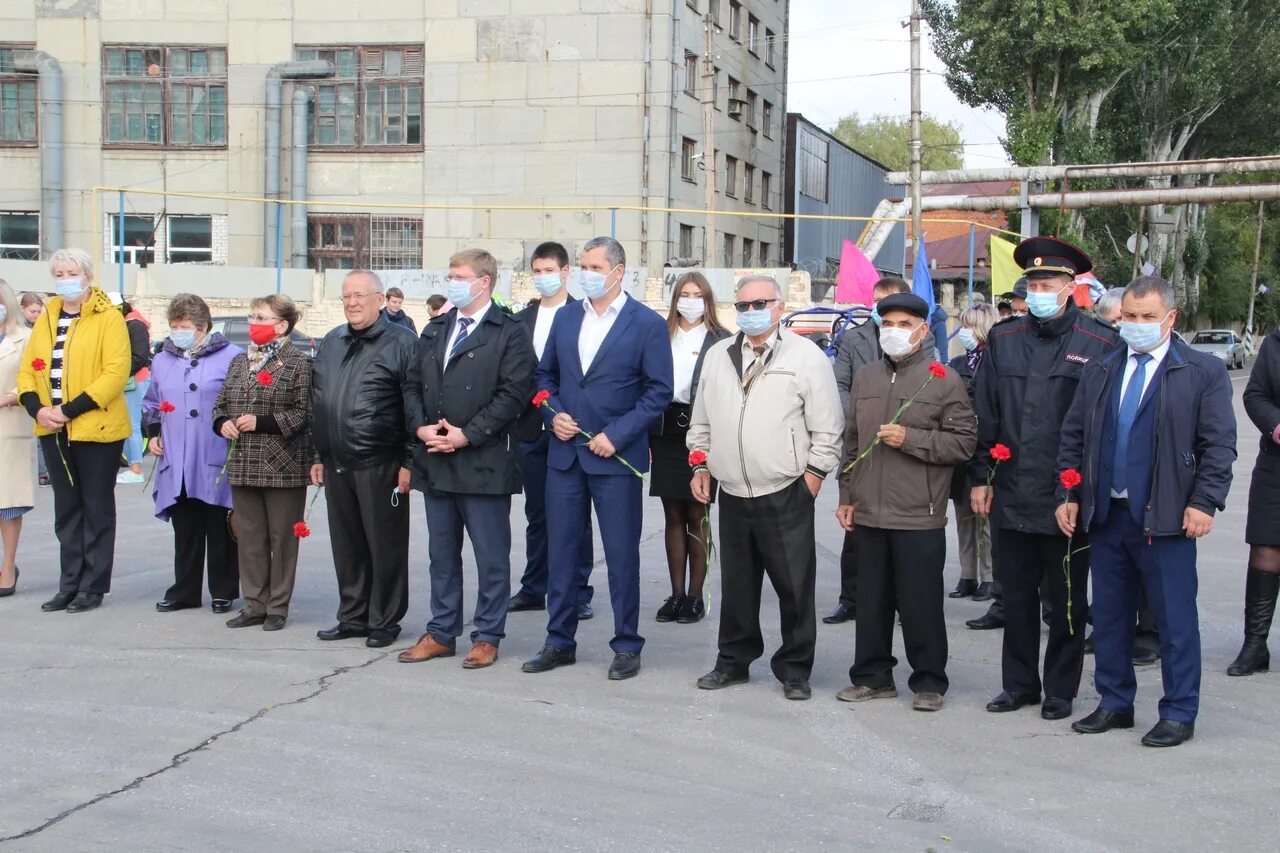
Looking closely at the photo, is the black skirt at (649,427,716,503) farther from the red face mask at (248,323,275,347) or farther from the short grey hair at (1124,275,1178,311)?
the short grey hair at (1124,275,1178,311)

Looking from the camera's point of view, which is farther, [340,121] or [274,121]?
[340,121]

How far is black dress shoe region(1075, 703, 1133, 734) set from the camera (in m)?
6.24

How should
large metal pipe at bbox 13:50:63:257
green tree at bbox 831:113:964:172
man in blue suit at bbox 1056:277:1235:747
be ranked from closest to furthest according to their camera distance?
man in blue suit at bbox 1056:277:1235:747, large metal pipe at bbox 13:50:63:257, green tree at bbox 831:113:964:172

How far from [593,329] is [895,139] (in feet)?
296

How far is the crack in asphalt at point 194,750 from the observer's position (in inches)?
195

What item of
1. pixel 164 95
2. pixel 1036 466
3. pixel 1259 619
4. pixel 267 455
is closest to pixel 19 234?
pixel 164 95

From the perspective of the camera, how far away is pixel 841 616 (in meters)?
8.79

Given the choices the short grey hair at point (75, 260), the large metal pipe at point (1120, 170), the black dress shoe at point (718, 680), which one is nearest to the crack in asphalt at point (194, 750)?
the black dress shoe at point (718, 680)

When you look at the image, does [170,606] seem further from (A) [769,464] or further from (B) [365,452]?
(A) [769,464]

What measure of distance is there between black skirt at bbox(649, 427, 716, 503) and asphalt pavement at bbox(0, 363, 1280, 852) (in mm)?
914

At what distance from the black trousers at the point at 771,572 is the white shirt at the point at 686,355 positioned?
1652 millimetres

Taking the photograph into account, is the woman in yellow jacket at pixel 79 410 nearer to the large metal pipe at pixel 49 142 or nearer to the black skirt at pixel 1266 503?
the black skirt at pixel 1266 503

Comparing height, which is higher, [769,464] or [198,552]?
[769,464]

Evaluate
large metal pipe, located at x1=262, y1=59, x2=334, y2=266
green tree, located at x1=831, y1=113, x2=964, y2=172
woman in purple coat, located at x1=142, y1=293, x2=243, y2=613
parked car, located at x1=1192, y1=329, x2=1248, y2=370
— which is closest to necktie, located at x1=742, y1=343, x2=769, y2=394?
woman in purple coat, located at x1=142, y1=293, x2=243, y2=613
